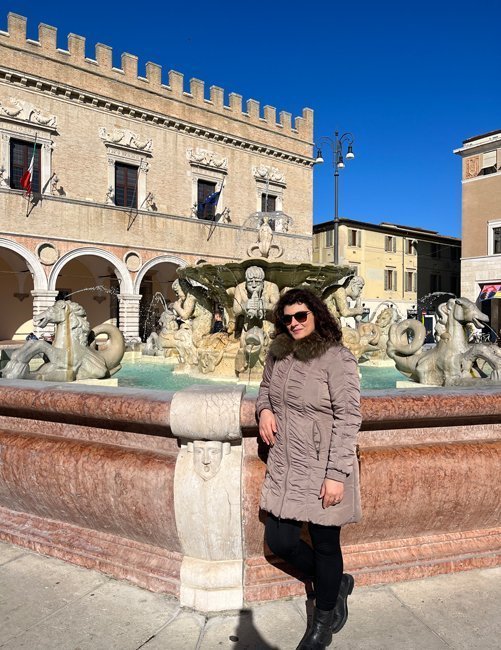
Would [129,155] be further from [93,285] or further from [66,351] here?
[66,351]

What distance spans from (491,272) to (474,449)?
27.3m

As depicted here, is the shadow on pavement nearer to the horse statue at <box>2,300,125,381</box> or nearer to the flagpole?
the horse statue at <box>2,300,125,381</box>

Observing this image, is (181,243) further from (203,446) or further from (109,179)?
(203,446)

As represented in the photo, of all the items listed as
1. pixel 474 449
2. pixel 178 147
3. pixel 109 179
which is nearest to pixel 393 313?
pixel 474 449

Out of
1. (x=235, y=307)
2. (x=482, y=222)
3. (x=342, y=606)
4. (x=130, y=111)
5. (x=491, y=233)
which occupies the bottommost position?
(x=342, y=606)

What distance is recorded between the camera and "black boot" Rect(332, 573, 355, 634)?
2057 mm

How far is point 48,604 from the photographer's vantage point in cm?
225

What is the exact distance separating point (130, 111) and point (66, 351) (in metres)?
20.5

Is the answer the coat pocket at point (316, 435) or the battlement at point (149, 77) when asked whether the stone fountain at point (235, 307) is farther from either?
the battlement at point (149, 77)

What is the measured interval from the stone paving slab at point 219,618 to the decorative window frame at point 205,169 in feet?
78.3

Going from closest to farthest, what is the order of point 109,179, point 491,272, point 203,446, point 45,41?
1. point 203,446
2. point 45,41
3. point 109,179
4. point 491,272

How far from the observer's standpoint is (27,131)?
19.9 metres

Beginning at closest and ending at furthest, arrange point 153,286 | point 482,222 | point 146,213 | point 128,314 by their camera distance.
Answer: point 128,314 < point 146,213 < point 153,286 < point 482,222

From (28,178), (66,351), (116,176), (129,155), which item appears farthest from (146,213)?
(66,351)
